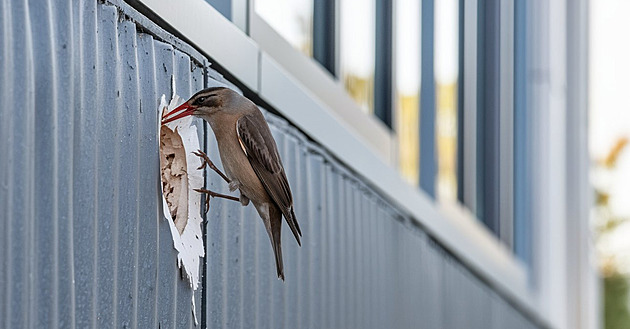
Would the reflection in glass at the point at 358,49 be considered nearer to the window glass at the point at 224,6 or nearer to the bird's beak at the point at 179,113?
the window glass at the point at 224,6

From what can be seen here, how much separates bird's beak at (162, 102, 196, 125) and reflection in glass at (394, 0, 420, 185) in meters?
2.00

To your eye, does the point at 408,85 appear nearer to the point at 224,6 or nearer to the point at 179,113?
the point at 224,6

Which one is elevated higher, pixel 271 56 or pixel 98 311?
pixel 271 56

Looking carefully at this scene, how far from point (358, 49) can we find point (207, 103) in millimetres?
1830

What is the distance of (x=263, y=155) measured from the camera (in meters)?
1.01

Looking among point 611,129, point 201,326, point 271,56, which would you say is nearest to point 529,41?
point 611,129

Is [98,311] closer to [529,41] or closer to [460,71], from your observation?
[460,71]

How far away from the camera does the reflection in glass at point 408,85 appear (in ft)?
10.3

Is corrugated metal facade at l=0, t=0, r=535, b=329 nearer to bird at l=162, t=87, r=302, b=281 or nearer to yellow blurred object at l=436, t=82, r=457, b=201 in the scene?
bird at l=162, t=87, r=302, b=281

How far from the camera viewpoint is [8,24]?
0.73m

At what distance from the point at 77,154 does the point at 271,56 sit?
0.85 metres

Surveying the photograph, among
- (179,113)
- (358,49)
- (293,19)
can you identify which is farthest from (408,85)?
(179,113)

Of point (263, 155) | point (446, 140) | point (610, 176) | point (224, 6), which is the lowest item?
point (610, 176)

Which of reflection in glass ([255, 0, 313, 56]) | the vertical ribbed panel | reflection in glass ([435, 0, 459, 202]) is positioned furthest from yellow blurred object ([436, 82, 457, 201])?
the vertical ribbed panel
